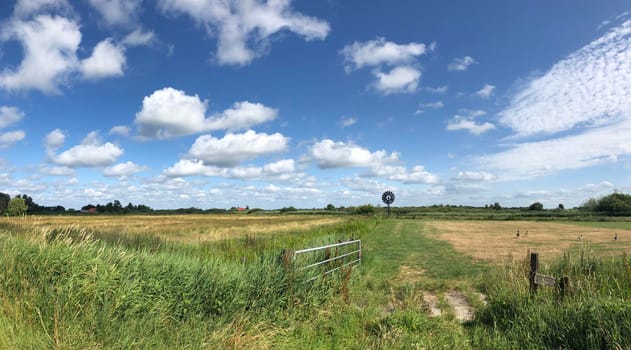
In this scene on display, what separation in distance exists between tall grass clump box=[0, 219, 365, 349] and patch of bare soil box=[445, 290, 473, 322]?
3.15 m

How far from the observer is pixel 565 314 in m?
6.09

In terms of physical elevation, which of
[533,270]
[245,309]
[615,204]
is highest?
[615,204]

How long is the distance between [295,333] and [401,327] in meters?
1.91

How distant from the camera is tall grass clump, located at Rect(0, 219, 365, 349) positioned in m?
4.54

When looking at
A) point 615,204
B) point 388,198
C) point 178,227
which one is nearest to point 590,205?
point 615,204

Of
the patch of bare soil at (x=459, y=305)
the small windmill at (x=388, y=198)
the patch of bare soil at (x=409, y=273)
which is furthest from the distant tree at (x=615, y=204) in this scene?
the patch of bare soil at (x=459, y=305)

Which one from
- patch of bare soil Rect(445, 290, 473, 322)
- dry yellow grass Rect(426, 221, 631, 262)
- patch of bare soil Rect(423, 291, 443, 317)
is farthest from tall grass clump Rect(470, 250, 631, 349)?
dry yellow grass Rect(426, 221, 631, 262)

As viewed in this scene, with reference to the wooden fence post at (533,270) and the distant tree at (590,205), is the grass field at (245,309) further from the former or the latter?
the distant tree at (590,205)

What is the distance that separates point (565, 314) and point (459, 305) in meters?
3.01

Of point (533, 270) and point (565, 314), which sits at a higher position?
point (533, 270)

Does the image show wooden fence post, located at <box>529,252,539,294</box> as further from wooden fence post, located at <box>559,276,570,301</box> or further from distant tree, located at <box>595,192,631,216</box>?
distant tree, located at <box>595,192,631,216</box>

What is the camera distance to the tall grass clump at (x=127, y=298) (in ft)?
14.9

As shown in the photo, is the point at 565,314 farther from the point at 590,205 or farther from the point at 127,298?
the point at 590,205

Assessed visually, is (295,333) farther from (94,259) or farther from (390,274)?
(390,274)
